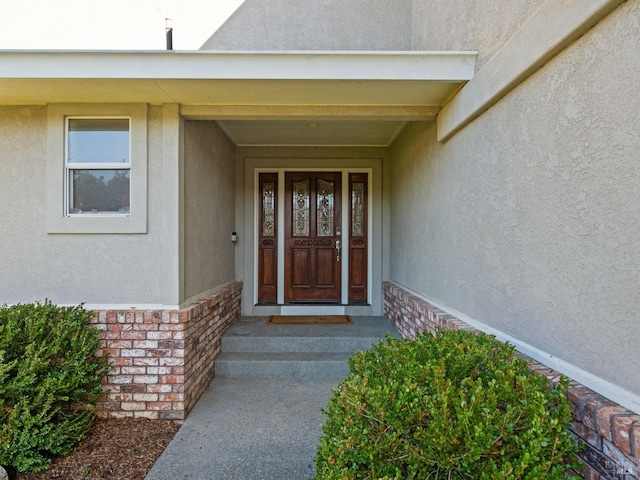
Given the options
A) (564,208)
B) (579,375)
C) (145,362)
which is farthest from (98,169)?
(579,375)

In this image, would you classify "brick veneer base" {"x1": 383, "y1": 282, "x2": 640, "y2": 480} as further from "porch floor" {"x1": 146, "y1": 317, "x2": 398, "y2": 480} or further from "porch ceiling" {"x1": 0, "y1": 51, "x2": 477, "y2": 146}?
"porch ceiling" {"x1": 0, "y1": 51, "x2": 477, "y2": 146}

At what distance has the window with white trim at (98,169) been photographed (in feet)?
10.9

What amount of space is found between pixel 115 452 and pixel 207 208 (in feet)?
7.98

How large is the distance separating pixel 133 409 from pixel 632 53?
407 cm

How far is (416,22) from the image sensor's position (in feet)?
13.4

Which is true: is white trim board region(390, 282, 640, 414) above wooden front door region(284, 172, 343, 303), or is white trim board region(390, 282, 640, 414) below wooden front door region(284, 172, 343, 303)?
below

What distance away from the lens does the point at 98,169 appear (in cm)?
332

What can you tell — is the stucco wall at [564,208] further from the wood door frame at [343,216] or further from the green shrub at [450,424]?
the wood door frame at [343,216]

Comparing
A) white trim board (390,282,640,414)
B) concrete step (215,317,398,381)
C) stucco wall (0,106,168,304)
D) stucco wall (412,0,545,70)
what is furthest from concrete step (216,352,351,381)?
stucco wall (412,0,545,70)

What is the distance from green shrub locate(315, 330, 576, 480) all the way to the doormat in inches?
126

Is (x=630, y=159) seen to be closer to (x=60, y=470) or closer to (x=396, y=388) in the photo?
(x=396, y=388)

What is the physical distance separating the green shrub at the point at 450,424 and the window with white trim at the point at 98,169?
2.80 metres

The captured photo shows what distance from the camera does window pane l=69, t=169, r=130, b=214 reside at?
3.32m

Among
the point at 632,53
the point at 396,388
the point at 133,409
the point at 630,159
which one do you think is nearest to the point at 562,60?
the point at 632,53
